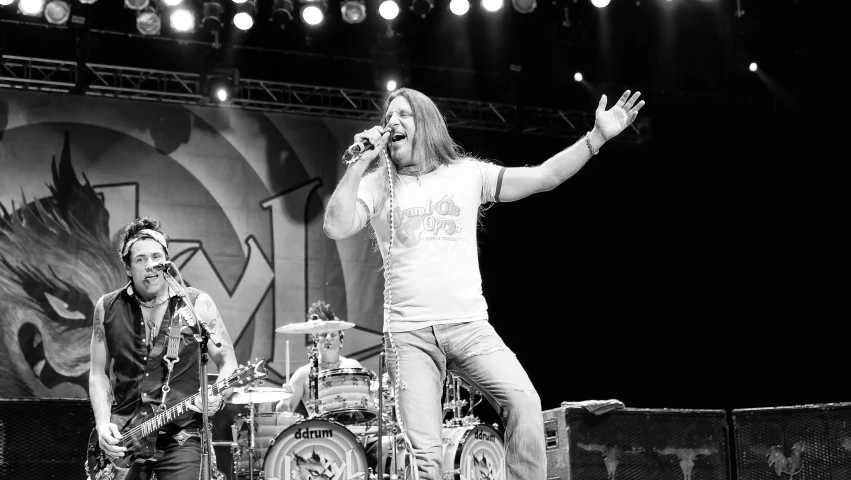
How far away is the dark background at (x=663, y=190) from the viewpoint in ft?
35.2

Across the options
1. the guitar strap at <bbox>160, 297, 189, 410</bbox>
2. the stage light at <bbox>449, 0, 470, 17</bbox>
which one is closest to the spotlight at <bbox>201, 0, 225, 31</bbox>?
the stage light at <bbox>449, 0, 470, 17</bbox>

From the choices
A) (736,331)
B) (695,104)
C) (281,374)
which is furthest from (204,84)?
(736,331)

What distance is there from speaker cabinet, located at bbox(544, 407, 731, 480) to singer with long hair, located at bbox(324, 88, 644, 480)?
3.87m

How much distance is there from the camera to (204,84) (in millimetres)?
10195

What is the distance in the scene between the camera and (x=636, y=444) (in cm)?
745

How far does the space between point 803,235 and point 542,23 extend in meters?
4.02

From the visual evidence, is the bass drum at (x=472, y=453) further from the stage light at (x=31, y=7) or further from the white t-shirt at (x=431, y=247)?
the stage light at (x=31, y=7)

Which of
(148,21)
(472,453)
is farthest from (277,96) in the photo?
(472,453)

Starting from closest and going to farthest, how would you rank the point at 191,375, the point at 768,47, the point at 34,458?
the point at 191,375 < the point at 34,458 < the point at 768,47

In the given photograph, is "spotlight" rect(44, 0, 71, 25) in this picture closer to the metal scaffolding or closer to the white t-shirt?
the metal scaffolding

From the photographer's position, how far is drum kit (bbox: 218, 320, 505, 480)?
7207 mm

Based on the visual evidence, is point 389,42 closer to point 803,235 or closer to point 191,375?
point 803,235

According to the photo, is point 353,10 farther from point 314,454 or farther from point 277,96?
point 314,454

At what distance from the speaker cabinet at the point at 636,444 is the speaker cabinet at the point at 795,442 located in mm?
233
